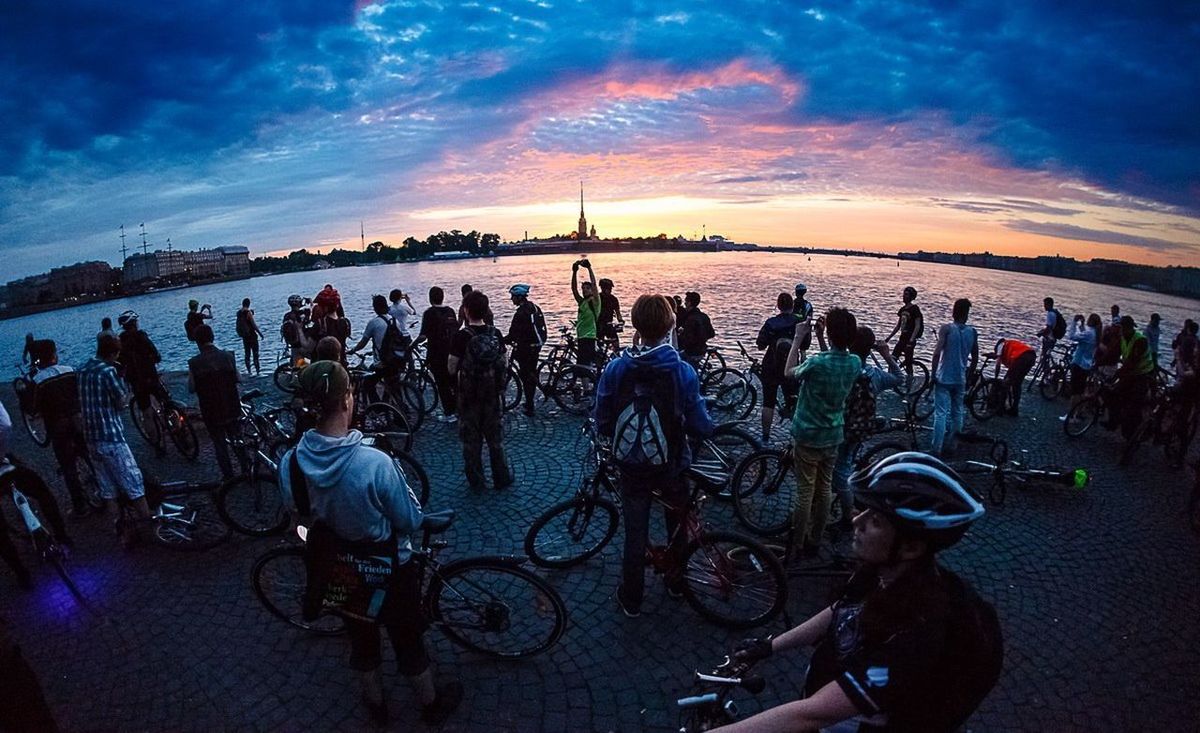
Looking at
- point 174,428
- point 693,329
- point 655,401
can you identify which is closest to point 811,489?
point 655,401

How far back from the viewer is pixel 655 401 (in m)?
3.45

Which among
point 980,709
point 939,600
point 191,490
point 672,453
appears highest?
point 939,600

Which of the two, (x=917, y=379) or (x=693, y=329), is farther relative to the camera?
(x=917, y=379)

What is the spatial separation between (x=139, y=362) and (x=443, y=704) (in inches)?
308

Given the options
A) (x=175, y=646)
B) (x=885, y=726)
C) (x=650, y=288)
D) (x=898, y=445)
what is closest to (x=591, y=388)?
(x=898, y=445)

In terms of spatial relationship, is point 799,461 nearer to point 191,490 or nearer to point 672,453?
point 672,453

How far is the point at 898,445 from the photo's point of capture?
6.18 metres

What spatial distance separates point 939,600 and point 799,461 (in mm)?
3214

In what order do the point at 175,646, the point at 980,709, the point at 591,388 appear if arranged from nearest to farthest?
the point at 980,709
the point at 175,646
the point at 591,388

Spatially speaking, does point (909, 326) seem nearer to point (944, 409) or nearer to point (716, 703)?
point (944, 409)

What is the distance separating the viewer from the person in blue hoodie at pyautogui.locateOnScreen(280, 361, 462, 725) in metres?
2.67

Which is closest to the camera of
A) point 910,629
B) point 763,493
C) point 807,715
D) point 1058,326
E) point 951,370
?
point 910,629

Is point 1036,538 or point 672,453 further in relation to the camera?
point 1036,538

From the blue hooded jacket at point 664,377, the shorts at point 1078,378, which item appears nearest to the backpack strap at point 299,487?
the blue hooded jacket at point 664,377
